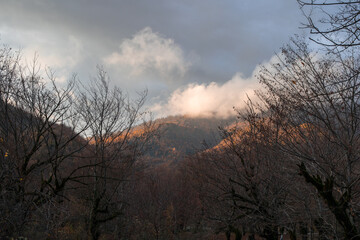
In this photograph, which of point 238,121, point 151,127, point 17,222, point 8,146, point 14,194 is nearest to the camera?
point 17,222

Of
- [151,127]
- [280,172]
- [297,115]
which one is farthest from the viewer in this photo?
[151,127]

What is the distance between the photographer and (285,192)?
7543 mm

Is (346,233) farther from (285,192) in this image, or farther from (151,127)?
(151,127)

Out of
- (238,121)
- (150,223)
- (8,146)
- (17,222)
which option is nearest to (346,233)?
(238,121)

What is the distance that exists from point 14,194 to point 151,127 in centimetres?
Answer: 679

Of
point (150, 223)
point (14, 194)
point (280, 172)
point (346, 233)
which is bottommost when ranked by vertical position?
point (150, 223)

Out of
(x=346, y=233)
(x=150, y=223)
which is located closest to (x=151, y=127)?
(x=346, y=233)

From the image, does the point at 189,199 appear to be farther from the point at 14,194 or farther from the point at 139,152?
the point at 14,194

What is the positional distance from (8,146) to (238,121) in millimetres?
7438

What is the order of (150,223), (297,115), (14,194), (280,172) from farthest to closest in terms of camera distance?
(150,223) → (280,172) → (297,115) → (14,194)

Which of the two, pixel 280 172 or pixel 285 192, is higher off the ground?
pixel 280 172

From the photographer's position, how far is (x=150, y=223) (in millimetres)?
20500

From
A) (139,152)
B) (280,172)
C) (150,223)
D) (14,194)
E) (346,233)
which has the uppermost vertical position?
(139,152)

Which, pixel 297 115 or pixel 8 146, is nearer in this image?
pixel 8 146
